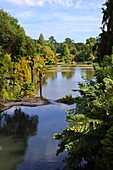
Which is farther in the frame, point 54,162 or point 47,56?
point 47,56

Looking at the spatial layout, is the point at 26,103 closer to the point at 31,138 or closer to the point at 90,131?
the point at 31,138

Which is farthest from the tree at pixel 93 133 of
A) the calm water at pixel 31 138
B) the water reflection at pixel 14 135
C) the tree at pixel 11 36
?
the tree at pixel 11 36

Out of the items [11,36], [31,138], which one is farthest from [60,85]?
[31,138]

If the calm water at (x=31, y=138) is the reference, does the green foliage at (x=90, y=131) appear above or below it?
above

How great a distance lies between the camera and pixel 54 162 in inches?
368

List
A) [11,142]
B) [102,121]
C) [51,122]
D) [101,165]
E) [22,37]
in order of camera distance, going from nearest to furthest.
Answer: [101,165], [102,121], [11,142], [51,122], [22,37]

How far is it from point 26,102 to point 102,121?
13921 mm

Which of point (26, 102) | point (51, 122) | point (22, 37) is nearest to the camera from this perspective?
point (51, 122)

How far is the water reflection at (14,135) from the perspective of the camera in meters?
9.72

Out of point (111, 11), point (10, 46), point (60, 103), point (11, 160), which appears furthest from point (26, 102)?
point (11, 160)

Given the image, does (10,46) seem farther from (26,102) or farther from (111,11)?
(111,11)

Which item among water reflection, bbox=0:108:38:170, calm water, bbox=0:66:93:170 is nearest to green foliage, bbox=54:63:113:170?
calm water, bbox=0:66:93:170

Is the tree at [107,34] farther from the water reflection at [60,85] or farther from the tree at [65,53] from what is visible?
the tree at [65,53]

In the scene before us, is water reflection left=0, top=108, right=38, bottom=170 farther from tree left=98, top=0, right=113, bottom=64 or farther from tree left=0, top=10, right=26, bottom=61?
tree left=98, top=0, right=113, bottom=64
